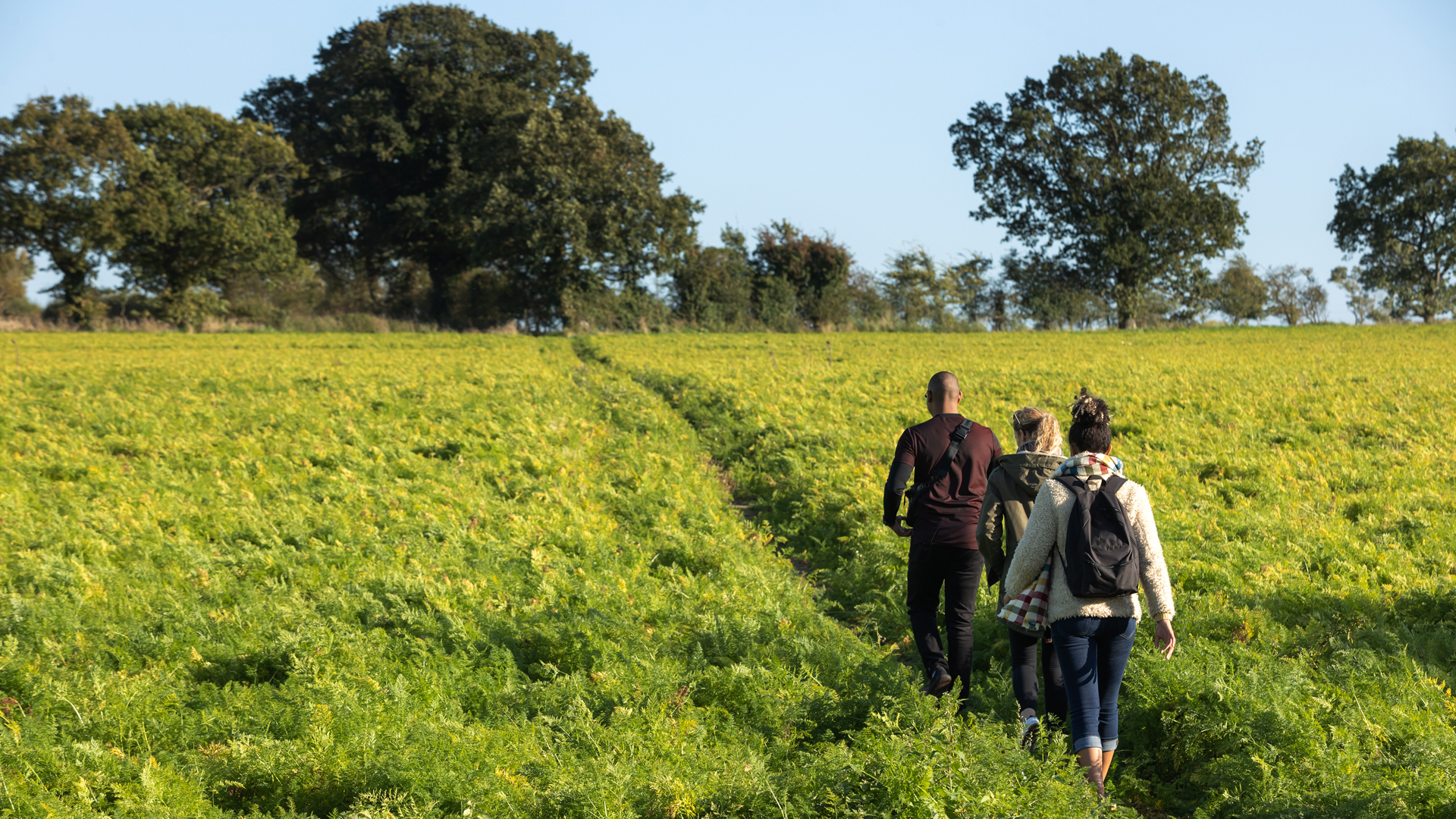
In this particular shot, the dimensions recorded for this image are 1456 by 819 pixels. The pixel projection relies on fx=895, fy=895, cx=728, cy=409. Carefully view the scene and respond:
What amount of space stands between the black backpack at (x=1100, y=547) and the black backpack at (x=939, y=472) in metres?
1.40

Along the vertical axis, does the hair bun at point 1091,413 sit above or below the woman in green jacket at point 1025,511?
above

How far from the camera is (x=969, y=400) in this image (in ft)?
58.0

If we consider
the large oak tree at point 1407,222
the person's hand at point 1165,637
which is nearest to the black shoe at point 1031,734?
the person's hand at point 1165,637

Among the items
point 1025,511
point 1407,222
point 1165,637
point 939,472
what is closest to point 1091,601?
point 1165,637

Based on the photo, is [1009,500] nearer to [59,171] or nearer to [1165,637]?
[1165,637]

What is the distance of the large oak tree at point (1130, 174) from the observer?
55.8 m

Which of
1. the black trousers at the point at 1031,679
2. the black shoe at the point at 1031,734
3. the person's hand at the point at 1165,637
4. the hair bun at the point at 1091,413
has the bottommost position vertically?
the black shoe at the point at 1031,734

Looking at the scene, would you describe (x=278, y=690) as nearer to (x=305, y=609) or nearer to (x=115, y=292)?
(x=305, y=609)

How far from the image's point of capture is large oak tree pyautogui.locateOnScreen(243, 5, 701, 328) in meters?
51.4

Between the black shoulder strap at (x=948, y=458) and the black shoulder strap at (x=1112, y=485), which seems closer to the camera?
the black shoulder strap at (x=1112, y=485)

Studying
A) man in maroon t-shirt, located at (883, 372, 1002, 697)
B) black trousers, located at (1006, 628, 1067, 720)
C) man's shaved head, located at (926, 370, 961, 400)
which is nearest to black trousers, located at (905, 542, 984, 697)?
man in maroon t-shirt, located at (883, 372, 1002, 697)

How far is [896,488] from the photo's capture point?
19.6 feet

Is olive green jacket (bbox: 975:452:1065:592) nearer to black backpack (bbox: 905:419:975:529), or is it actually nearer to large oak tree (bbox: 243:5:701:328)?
black backpack (bbox: 905:419:975:529)

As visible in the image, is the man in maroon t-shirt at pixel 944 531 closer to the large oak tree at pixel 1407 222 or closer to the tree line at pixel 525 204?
the tree line at pixel 525 204
